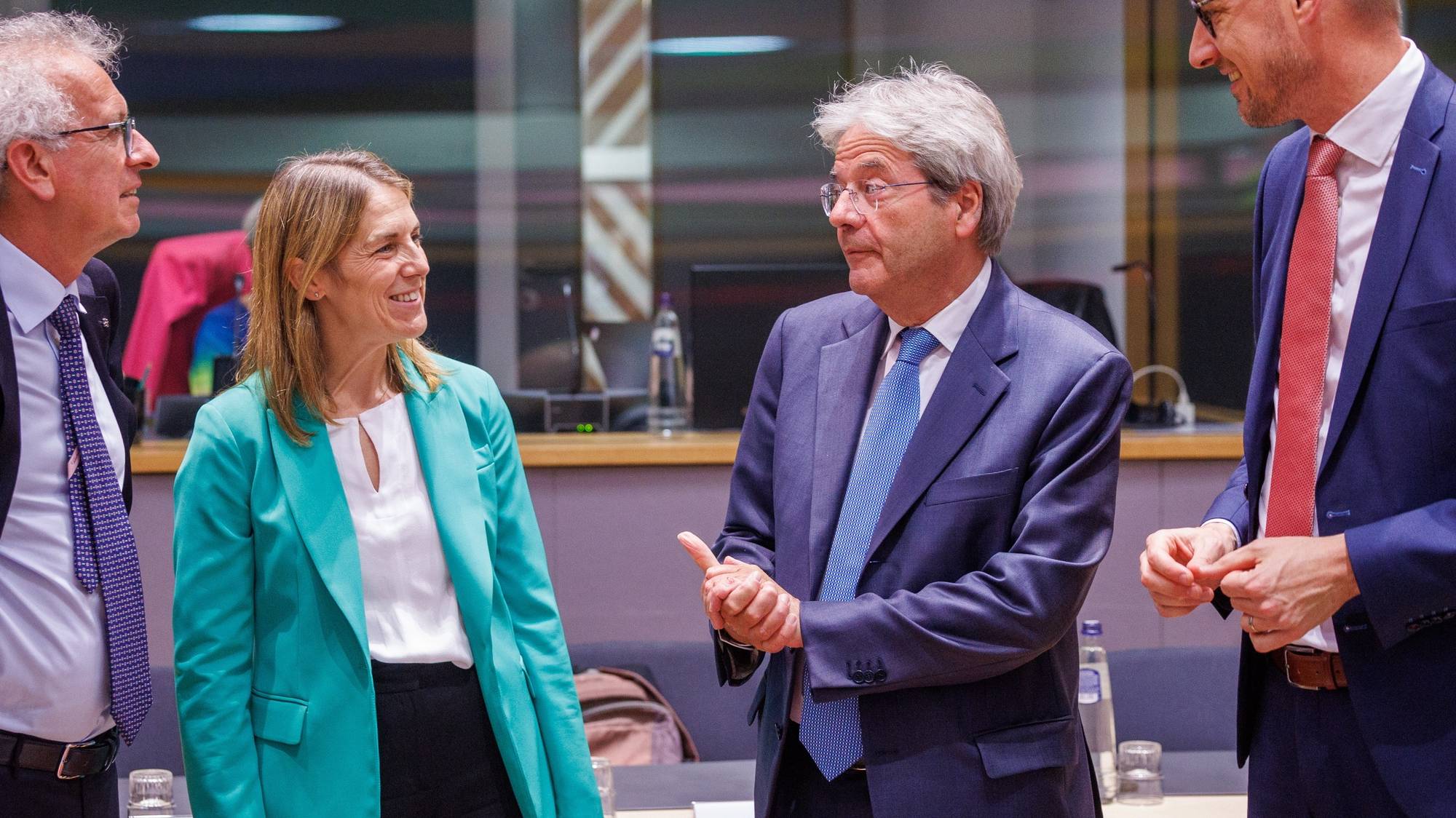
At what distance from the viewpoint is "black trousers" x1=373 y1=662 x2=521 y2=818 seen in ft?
6.25

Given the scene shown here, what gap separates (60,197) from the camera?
1867 mm

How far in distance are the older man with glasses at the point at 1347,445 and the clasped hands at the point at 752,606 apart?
1.41ft

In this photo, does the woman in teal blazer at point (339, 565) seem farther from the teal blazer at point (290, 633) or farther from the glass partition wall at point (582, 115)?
the glass partition wall at point (582, 115)

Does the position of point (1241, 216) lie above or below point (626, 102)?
below

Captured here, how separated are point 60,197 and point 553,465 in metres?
2.12

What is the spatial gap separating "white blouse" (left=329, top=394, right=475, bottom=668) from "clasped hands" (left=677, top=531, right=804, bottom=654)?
41cm

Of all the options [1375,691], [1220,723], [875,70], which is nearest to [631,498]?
[1220,723]

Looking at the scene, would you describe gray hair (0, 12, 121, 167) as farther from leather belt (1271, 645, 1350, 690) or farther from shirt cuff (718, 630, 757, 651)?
leather belt (1271, 645, 1350, 690)

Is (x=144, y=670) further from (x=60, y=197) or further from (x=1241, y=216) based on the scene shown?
(x=1241, y=216)

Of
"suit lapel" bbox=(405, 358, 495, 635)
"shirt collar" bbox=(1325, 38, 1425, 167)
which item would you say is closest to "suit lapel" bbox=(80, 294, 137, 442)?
"suit lapel" bbox=(405, 358, 495, 635)

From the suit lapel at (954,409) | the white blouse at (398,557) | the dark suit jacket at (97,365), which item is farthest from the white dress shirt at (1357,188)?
the dark suit jacket at (97,365)

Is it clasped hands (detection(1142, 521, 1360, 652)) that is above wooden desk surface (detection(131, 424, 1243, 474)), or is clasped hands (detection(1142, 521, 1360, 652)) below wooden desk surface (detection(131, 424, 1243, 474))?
above

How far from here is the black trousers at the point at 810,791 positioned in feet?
5.87

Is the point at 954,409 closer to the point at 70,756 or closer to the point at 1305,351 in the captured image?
the point at 1305,351
